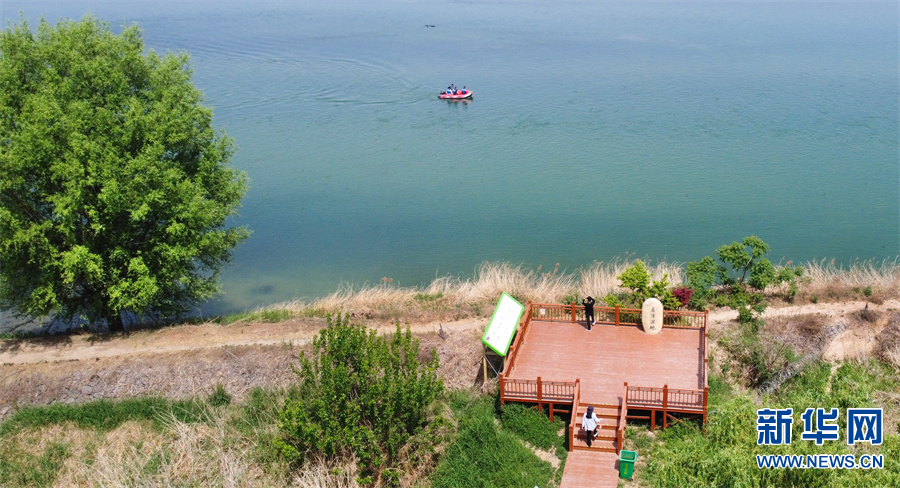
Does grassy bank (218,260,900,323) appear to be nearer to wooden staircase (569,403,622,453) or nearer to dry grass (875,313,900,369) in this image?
dry grass (875,313,900,369)

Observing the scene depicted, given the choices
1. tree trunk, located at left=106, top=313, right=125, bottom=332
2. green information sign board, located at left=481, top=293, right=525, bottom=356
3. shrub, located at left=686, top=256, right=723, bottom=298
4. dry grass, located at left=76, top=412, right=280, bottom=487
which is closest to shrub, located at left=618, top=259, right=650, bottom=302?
shrub, located at left=686, top=256, right=723, bottom=298

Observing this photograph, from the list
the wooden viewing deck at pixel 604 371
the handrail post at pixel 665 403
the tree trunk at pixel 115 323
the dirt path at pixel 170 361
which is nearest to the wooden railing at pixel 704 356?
the wooden viewing deck at pixel 604 371

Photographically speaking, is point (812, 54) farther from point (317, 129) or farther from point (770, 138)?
point (317, 129)

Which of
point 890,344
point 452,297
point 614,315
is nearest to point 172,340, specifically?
point 452,297

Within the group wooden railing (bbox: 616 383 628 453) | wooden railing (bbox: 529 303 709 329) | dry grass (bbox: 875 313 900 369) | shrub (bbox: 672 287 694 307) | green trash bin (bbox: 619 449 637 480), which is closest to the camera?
green trash bin (bbox: 619 449 637 480)

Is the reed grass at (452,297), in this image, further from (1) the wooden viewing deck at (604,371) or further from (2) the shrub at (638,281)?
(1) the wooden viewing deck at (604,371)

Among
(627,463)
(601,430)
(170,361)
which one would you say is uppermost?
(170,361)

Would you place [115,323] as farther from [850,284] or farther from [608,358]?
[850,284]
